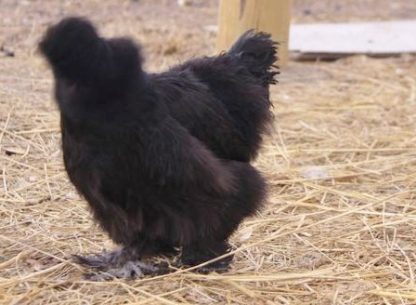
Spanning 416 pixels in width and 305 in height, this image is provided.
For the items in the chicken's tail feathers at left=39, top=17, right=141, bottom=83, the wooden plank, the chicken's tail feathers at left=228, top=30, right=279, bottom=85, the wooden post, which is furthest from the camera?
the wooden plank

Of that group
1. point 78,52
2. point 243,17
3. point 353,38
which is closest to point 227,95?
point 78,52

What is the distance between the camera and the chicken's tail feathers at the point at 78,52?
138 inches

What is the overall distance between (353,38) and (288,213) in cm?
523

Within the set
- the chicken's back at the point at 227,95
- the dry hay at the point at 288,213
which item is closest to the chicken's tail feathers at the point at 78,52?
the chicken's back at the point at 227,95

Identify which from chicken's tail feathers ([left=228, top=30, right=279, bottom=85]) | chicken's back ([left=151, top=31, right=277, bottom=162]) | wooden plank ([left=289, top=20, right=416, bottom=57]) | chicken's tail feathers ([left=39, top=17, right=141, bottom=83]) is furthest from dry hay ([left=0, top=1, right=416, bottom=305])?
wooden plank ([left=289, top=20, right=416, bottom=57])

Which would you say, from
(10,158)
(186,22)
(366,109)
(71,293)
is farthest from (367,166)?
(186,22)

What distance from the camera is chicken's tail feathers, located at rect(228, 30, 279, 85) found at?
14.3ft

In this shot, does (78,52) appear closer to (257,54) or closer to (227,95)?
(227,95)

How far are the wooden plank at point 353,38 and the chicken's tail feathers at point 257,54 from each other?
4.99m

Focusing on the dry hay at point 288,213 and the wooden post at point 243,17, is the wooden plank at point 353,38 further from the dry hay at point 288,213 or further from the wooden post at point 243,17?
the wooden post at point 243,17

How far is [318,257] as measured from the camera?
14.3ft

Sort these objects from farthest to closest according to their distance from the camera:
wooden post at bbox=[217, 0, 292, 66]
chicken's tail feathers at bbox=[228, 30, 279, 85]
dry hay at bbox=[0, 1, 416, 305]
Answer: wooden post at bbox=[217, 0, 292, 66] → chicken's tail feathers at bbox=[228, 30, 279, 85] → dry hay at bbox=[0, 1, 416, 305]

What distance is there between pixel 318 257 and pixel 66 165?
51.7 inches

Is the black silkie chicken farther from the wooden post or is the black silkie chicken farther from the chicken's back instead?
the wooden post
